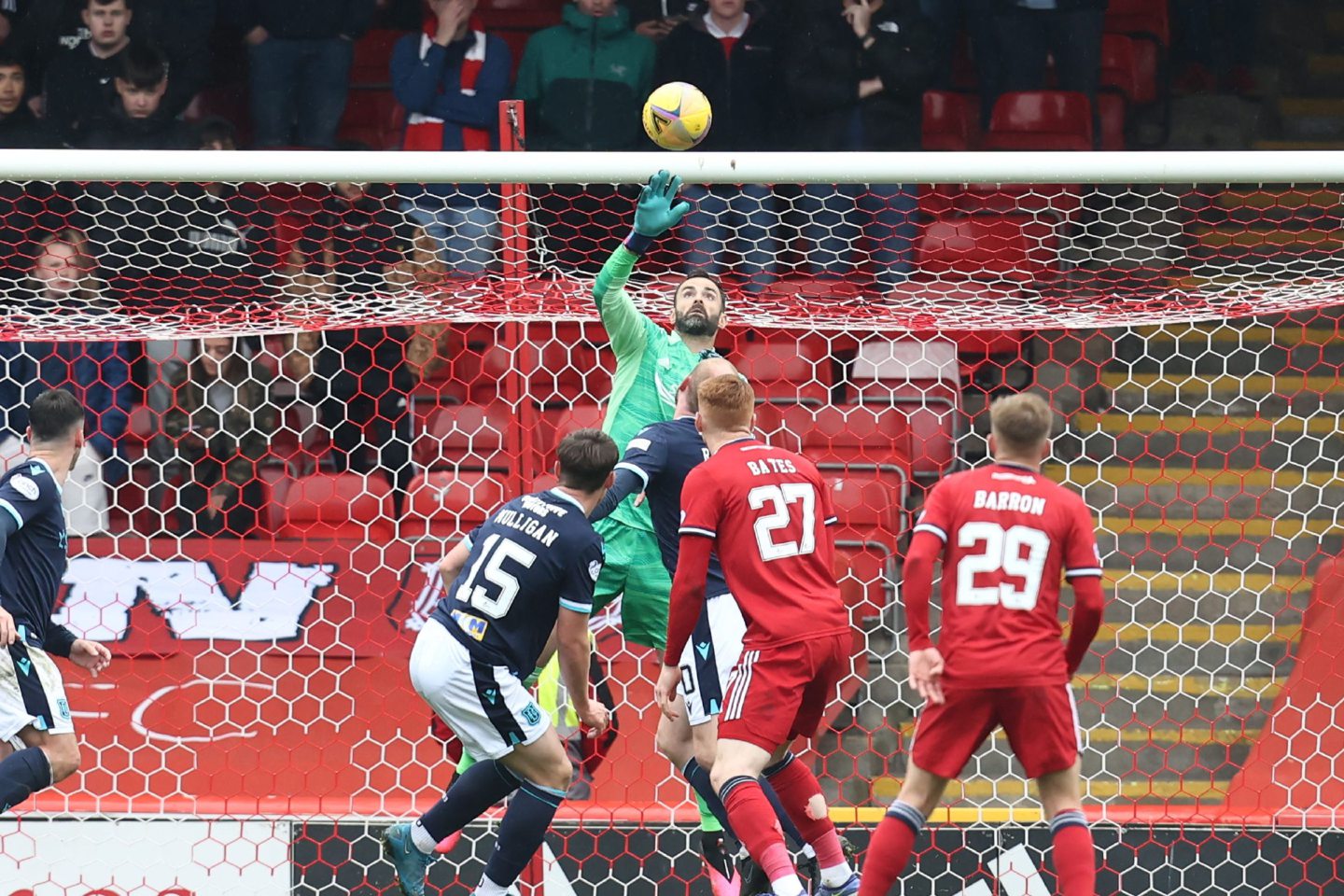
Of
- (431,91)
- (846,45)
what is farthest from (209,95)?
(846,45)

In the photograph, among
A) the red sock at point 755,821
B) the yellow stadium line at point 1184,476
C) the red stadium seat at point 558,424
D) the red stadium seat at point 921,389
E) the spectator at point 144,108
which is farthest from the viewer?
the spectator at point 144,108

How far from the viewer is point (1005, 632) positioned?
471 cm

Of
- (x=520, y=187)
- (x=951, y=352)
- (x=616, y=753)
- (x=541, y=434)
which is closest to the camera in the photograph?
(x=520, y=187)

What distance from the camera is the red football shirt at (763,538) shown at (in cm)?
505

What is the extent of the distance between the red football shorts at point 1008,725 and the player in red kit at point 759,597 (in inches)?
17.3

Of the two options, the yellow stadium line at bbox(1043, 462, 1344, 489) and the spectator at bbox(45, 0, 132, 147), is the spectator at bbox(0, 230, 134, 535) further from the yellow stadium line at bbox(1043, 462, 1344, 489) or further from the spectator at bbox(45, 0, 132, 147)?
the yellow stadium line at bbox(1043, 462, 1344, 489)

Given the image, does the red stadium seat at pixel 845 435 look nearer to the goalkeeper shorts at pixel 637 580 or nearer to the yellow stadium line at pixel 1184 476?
the yellow stadium line at pixel 1184 476

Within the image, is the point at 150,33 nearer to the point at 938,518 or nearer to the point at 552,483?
the point at 552,483

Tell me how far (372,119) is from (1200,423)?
197 inches

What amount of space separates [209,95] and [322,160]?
4818mm

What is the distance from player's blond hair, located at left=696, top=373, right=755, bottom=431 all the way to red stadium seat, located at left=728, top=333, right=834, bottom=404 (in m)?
2.34

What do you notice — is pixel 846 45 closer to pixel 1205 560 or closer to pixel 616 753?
pixel 1205 560

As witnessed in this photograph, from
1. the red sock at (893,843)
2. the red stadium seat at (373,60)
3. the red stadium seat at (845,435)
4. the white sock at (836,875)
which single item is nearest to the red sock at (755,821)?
the red sock at (893,843)

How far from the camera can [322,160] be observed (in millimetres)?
5855
